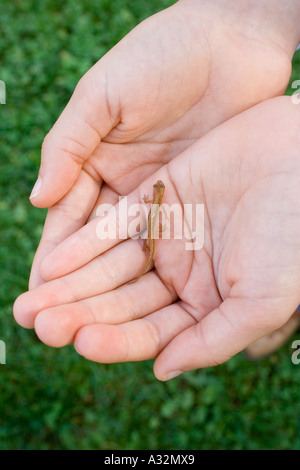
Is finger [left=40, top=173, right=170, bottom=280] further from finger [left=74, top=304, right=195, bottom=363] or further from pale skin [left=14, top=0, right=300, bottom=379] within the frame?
finger [left=74, top=304, right=195, bottom=363]

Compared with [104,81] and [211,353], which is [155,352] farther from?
[104,81]

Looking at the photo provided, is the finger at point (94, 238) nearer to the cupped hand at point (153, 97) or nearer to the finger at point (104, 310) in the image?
the cupped hand at point (153, 97)

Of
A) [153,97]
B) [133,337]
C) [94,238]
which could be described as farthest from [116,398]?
[153,97]

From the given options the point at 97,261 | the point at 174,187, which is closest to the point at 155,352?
the point at 97,261

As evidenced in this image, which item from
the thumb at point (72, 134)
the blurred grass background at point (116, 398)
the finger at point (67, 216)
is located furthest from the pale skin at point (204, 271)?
the blurred grass background at point (116, 398)

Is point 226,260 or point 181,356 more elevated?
point 226,260

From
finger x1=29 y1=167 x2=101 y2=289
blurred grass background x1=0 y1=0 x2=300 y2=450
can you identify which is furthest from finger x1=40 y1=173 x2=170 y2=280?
blurred grass background x1=0 y1=0 x2=300 y2=450
